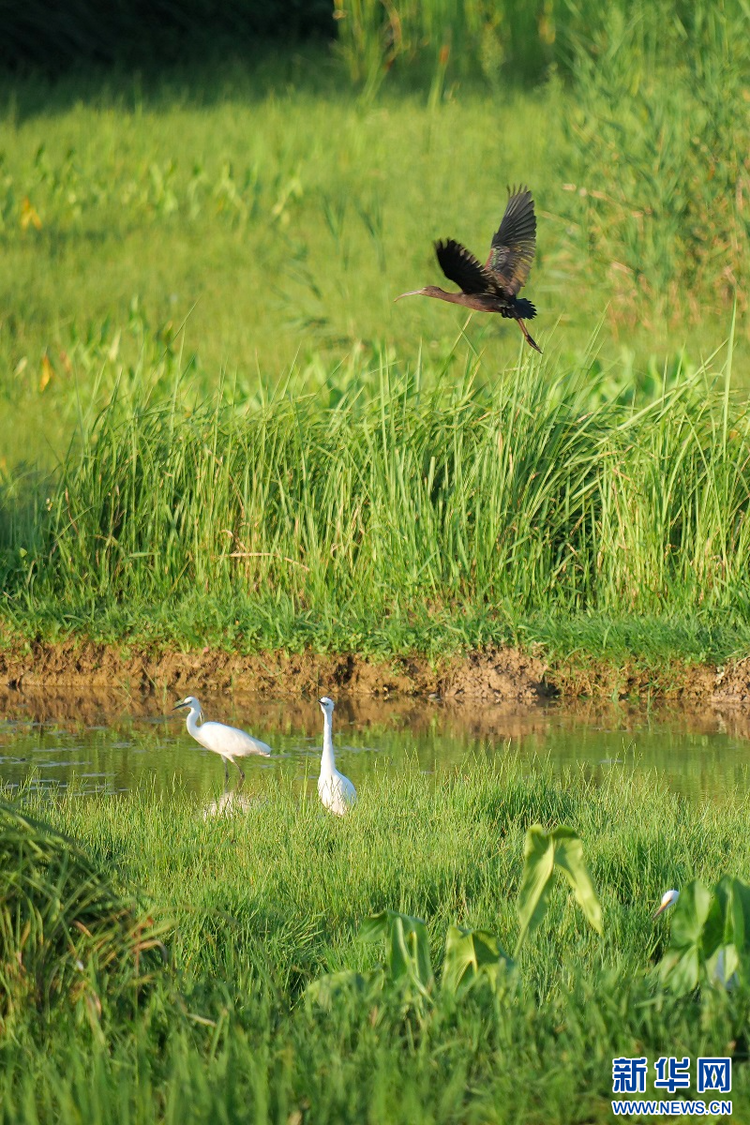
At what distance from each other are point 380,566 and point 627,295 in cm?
579

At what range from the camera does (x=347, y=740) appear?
6949mm

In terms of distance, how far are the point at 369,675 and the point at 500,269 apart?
2773 millimetres

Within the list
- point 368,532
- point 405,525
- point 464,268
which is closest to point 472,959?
point 464,268

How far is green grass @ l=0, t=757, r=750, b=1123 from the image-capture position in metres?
2.89

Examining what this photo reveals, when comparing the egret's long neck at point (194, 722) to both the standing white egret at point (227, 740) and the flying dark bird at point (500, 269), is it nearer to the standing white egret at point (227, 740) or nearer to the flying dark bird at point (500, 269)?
the standing white egret at point (227, 740)

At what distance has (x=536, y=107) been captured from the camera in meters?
19.9

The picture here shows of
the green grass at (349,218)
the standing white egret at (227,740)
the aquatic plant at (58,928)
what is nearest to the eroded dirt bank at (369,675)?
the standing white egret at (227,740)

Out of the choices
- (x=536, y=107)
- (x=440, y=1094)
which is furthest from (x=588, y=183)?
(x=440, y=1094)

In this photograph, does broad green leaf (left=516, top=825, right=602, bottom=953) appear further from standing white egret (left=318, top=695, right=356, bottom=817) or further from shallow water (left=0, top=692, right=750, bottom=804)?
shallow water (left=0, top=692, right=750, bottom=804)

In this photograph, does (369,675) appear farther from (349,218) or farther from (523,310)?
(349,218)

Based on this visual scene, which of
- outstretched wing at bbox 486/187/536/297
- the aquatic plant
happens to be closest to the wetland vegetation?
the aquatic plant

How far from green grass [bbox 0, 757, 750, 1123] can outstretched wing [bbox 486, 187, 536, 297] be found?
6.10 ft

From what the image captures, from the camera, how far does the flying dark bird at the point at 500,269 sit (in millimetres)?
5184

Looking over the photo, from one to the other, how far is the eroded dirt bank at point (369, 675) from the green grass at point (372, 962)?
1.60 metres
